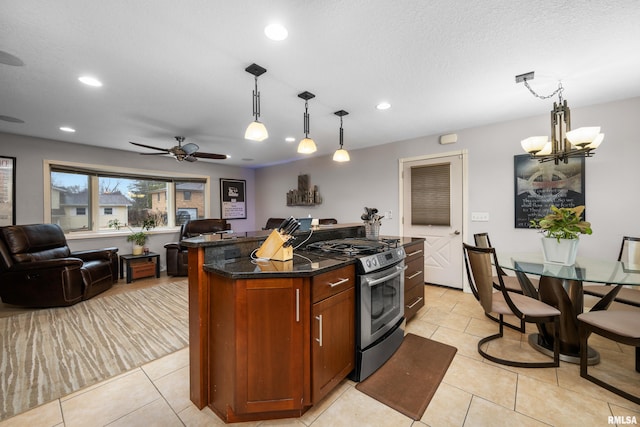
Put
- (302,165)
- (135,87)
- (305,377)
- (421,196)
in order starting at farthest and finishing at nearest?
(302,165) → (421,196) → (135,87) → (305,377)

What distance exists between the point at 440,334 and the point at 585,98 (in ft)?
10.0

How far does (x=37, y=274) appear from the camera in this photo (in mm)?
3268

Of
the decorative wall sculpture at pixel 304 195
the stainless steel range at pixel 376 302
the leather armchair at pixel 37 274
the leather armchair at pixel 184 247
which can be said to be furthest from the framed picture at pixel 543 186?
the leather armchair at pixel 37 274

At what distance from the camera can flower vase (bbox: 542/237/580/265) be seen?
2162 mm

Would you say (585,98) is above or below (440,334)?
above

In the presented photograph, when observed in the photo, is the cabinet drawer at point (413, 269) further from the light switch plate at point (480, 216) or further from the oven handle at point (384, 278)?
the light switch plate at point (480, 216)

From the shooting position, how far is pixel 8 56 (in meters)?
1.98

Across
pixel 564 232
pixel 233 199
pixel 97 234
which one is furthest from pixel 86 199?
pixel 564 232

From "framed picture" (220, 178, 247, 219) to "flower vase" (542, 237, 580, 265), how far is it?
617 cm

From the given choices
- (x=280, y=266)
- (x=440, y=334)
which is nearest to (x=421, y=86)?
(x=280, y=266)

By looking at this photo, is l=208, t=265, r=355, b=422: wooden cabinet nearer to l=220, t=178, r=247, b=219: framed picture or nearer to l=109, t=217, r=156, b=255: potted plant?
l=109, t=217, r=156, b=255: potted plant

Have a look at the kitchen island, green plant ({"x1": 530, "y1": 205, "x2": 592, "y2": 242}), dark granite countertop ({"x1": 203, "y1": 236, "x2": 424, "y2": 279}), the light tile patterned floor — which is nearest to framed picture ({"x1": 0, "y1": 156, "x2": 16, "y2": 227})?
the light tile patterned floor

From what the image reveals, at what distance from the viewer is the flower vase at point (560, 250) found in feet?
7.09

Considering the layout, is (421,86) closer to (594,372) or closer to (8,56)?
(594,372)
